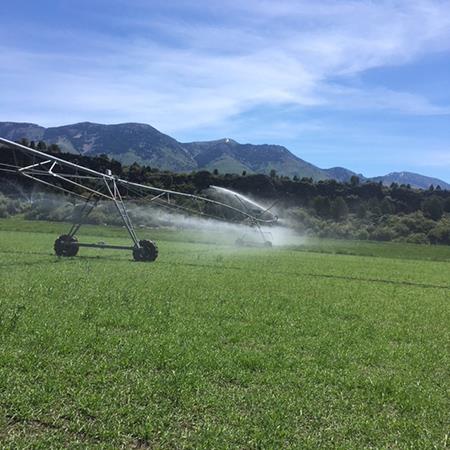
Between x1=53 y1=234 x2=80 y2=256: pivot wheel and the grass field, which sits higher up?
the grass field

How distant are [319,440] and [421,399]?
2.40 m

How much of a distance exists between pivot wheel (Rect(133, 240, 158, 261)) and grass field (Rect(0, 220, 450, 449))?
13.3 metres

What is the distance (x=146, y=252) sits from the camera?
29609 millimetres

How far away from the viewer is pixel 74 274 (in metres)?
19.8

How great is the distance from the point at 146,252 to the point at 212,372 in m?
21.9

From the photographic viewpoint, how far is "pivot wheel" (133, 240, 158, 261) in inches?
1160

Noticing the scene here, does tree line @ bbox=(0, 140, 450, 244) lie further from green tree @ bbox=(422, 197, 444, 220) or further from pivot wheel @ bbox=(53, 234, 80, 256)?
pivot wheel @ bbox=(53, 234, 80, 256)

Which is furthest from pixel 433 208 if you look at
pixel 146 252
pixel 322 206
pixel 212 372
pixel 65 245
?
pixel 212 372

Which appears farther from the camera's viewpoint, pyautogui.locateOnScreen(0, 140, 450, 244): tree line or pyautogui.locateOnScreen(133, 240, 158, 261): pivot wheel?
pyautogui.locateOnScreen(0, 140, 450, 244): tree line

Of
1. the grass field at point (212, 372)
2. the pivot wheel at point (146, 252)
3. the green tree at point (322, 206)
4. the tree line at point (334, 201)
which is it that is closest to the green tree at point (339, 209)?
the tree line at point (334, 201)

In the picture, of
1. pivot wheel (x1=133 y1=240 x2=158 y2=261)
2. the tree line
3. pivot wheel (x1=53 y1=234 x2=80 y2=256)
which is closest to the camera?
pivot wheel (x1=53 y1=234 x2=80 y2=256)

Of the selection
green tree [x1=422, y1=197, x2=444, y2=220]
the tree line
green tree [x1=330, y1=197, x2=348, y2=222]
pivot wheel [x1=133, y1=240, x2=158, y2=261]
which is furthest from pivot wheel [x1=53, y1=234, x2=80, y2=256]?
green tree [x1=422, y1=197, x2=444, y2=220]

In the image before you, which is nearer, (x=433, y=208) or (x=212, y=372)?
(x=212, y=372)

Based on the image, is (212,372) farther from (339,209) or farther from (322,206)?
(322,206)
